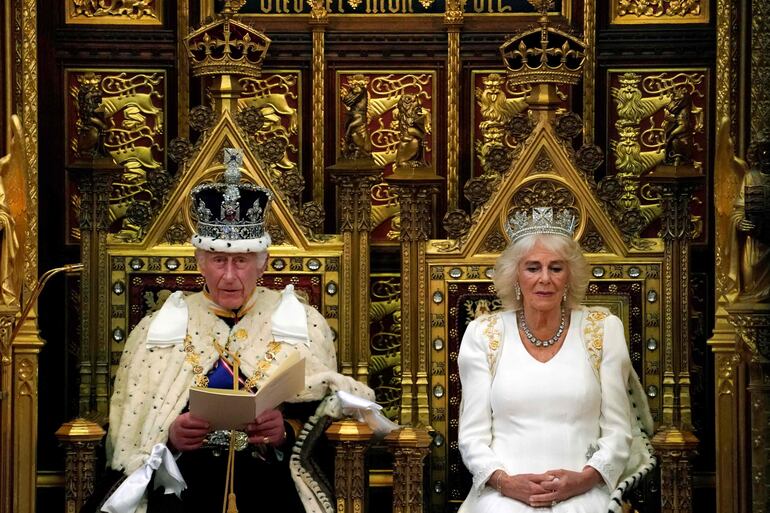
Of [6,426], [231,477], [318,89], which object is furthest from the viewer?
[318,89]

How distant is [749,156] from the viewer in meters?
8.84

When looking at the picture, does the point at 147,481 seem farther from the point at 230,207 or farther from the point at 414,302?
the point at 414,302

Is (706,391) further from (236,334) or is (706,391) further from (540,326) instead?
(236,334)

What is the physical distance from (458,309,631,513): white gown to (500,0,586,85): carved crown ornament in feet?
4.55

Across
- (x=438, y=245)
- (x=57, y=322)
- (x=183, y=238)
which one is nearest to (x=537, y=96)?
(x=438, y=245)

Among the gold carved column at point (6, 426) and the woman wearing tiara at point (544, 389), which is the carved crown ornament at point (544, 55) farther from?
the gold carved column at point (6, 426)

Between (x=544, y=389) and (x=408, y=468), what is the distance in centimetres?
96

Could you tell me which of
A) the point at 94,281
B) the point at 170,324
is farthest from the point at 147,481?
the point at 94,281

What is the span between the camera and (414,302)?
31.0ft

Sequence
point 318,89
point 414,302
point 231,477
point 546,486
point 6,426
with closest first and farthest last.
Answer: point 546,486, point 231,477, point 6,426, point 414,302, point 318,89

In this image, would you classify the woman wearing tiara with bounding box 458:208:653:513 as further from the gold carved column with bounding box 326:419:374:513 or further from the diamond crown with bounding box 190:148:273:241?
the diamond crown with bounding box 190:148:273:241

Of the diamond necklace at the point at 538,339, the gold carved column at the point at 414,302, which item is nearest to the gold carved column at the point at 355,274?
the gold carved column at the point at 414,302

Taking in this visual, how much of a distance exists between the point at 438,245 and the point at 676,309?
1.10m

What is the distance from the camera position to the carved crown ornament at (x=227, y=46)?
9.50m
